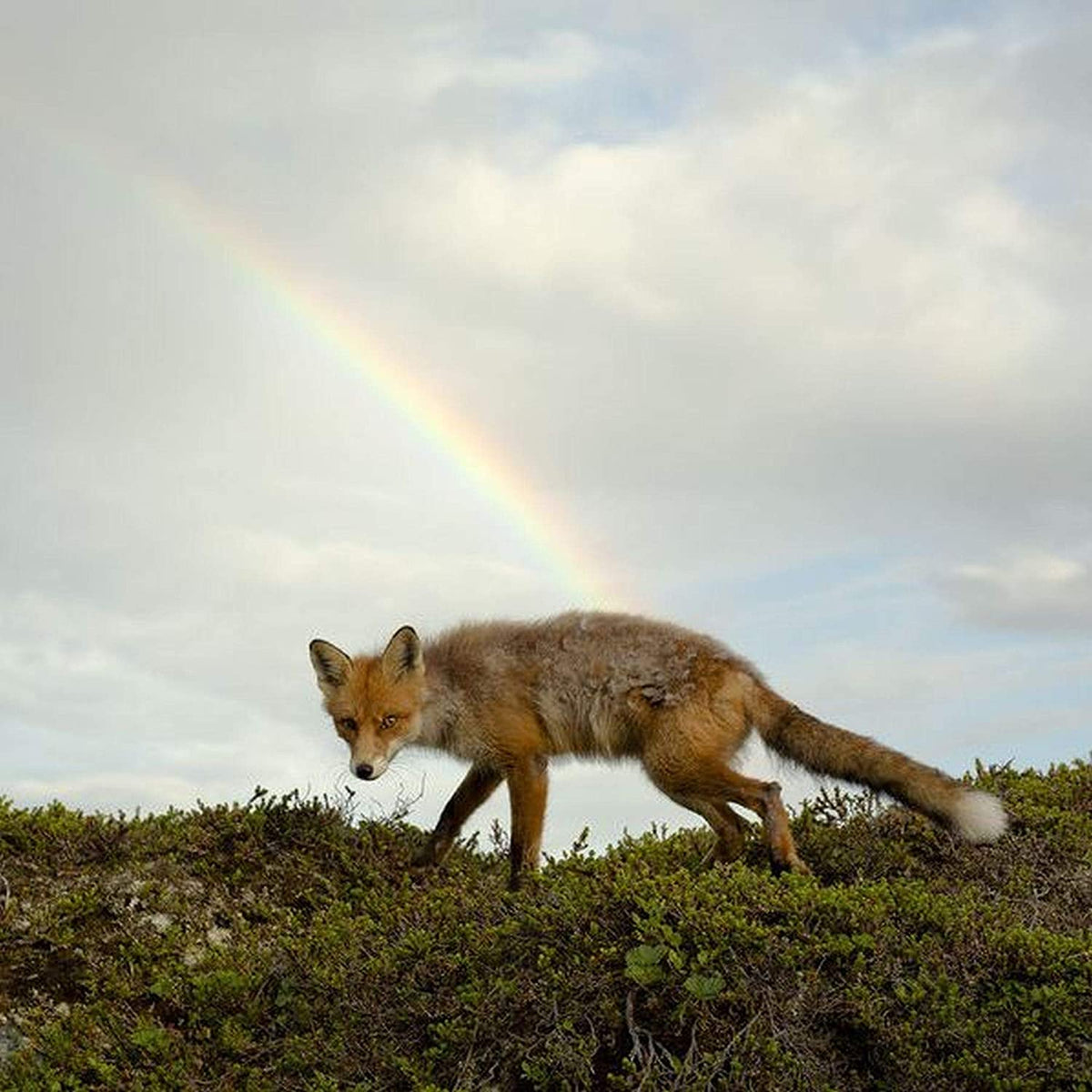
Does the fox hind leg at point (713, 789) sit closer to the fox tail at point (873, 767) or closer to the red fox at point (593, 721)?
the red fox at point (593, 721)

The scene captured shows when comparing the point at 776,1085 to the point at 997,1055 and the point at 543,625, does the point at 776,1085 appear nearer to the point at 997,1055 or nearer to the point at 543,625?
the point at 997,1055

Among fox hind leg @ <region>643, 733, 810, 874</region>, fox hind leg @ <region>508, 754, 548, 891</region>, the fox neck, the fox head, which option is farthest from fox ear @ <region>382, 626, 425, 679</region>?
fox hind leg @ <region>643, 733, 810, 874</region>

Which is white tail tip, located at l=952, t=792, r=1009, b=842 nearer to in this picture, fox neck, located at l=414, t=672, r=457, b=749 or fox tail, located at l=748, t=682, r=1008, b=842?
fox tail, located at l=748, t=682, r=1008, b=842

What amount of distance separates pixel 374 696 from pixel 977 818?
14.7 ft

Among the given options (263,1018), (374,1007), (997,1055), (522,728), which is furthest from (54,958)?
(997,1055)

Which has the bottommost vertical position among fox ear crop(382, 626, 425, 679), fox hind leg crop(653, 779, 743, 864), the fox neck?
fox hind leg crop(653, 779, 743, 864)

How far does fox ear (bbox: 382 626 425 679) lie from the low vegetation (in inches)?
65.2

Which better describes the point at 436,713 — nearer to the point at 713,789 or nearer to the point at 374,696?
the point at 374,696

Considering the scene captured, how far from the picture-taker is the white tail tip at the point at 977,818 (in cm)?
951

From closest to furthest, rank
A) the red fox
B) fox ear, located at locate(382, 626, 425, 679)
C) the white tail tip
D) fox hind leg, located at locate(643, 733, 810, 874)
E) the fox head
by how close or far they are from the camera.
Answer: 1. the white tail tip
2. fox hind leg, located at locate(643, 733, 810, 874)
3. the red fox
4. the fox head
5. fox ear, located at locate(382, 626, 425, 679)

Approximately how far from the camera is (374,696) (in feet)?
36.4

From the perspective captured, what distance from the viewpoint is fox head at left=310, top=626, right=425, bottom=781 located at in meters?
11.0

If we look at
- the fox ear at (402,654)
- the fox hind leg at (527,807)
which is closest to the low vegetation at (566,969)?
the fox hind leg at (527,807)

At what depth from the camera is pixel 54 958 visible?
29.7 ft
